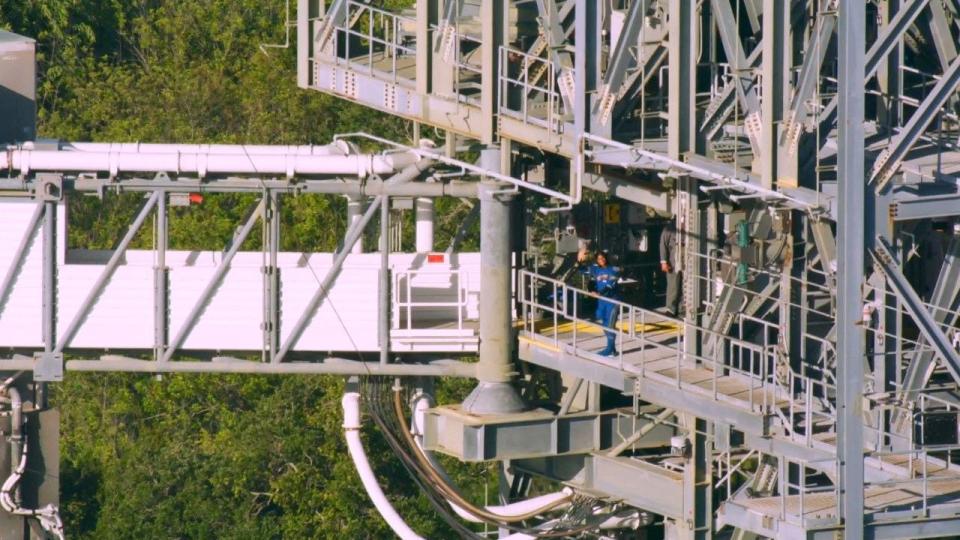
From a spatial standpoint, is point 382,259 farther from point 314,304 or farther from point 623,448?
point 623,448

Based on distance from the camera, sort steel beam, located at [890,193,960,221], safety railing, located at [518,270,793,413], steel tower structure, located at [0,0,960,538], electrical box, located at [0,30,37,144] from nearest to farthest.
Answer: steel beam, located at [890,193,960,221], steel tower structure, located at [0,0,960,538], safety railing, located at [518,270,793,413], electrical box, located at [0,30,37,144]

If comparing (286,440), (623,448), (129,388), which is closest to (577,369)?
(623,448)

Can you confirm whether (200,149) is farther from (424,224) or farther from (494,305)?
(494,305)

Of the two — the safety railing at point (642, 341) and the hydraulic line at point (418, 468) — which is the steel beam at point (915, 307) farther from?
the hydraulic line at point (418, 468)

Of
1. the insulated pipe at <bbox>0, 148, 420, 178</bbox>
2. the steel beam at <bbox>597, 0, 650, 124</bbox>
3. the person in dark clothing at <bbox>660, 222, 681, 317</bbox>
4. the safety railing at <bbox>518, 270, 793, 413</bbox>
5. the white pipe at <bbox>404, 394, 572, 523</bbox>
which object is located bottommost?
the white pipe at <bbox>404, 394, 572, 523</bbox>

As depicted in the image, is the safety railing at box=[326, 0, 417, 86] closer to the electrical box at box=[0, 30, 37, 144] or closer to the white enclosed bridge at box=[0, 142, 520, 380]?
the white enclosed bridge at box=[0, 142, 520, 380]

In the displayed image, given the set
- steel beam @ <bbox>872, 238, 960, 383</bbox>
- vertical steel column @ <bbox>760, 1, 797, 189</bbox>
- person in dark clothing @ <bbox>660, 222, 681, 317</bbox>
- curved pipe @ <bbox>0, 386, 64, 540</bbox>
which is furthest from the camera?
curved pipe @ <bbox>0, 386, 64, 540</bbox>

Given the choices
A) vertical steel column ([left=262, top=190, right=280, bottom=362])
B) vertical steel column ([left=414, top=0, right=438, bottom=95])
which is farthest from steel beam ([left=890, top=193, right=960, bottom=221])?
vertical steel column ([left=262, top=190, right=280, bottom=362])

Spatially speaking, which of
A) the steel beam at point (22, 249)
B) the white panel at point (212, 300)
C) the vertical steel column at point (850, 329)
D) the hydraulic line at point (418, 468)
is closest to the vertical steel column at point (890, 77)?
the vertical steel column at point (850, 329)
